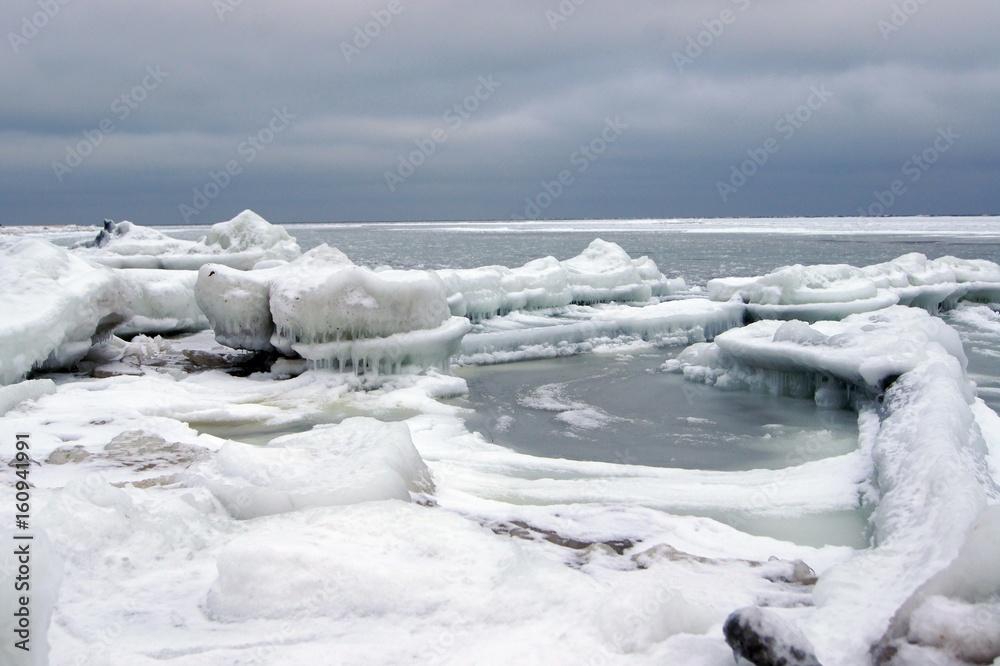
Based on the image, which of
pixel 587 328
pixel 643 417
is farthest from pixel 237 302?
pixel 587 328

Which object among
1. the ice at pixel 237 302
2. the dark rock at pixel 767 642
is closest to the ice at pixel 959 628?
the dark rock at pixel 767 642

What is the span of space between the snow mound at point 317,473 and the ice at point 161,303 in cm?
678

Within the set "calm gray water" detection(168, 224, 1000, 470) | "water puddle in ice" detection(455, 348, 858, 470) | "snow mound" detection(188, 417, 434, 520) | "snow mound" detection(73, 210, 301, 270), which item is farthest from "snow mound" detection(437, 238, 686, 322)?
"snow mound" detection(188, 417, 434, 520)

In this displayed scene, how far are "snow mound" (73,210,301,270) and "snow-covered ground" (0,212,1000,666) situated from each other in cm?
460

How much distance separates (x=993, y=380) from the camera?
9.15m

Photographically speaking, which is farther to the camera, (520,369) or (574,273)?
(574,273)

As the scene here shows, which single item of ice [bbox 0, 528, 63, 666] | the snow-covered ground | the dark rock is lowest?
the snow-covered ground

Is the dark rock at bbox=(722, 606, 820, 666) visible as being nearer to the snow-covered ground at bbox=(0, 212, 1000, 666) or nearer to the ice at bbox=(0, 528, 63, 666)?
the snow-covered ground at bbox=(0, 212, 1000, 666)

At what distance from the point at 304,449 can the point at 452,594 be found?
6.89 feet

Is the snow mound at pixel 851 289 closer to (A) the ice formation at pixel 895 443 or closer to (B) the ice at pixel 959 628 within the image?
(A) the ice formation at pixel 895 443

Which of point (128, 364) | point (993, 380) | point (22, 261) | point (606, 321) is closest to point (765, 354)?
point (993, 380)

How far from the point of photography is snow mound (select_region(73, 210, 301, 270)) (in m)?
15.1

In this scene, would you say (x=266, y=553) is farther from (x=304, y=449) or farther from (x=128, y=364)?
(x=128, y=364)

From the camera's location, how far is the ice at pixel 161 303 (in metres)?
10.5
